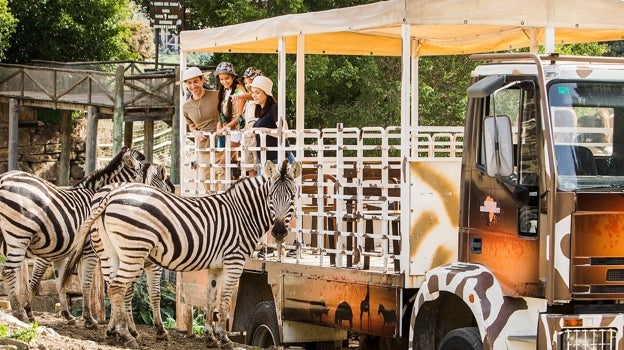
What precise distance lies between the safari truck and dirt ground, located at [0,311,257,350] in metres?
0.61

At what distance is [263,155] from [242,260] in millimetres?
1101

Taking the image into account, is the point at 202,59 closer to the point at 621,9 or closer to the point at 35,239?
the point at 35,239

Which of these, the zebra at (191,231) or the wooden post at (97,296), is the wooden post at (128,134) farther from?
the zebra at (191,231)

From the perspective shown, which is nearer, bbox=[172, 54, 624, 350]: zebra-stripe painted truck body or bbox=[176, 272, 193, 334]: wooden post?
bbox=[172, 54, 624, 350]: zebra-stripe painted truck body

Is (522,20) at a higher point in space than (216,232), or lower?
higher

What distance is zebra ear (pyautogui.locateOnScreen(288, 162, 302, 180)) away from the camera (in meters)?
13.1

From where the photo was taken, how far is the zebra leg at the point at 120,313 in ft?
43.1

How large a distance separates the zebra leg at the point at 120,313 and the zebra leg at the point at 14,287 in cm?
137

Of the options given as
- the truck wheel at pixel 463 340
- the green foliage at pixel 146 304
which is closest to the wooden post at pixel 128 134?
the green foliage at pixel 146 304

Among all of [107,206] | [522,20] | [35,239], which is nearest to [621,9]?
[522,20]

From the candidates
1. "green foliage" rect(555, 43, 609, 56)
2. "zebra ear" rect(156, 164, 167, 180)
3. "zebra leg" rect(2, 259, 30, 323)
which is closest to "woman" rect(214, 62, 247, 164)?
"zebra ear" rect(156, 164, 167, 180)

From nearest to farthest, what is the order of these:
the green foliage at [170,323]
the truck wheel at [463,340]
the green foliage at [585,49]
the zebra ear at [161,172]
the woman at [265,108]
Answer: the truck wheel at [463,340]
the woman at [265,108]
the zebra ear at [161,172]
the green foliage at [170,323]
the green foliage at [585,49]

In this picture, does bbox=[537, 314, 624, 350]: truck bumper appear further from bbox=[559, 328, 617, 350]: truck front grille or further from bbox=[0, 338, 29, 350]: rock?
bbox=[0, 338, 29, 350]: rock

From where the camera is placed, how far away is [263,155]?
1405 cm
